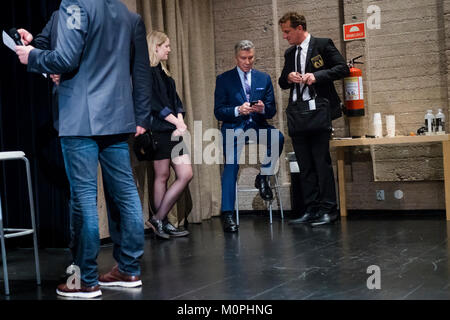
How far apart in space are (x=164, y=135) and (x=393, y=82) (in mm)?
2300

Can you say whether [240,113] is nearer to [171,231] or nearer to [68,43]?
[171,231]

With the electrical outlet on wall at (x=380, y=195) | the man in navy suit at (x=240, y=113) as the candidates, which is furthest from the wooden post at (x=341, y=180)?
the man in navy suit at (x=240, y=113)

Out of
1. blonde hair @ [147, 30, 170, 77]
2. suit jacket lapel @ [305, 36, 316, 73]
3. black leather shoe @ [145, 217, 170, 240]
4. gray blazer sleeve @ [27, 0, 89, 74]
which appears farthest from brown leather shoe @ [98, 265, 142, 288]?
suit jacket lapel @ [305, 36, 316, 73]

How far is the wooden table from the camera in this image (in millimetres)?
5047

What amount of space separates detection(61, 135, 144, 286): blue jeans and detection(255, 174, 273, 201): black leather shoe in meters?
2.46

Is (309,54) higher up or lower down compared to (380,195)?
higher up

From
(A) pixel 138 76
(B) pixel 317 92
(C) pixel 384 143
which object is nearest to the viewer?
(A) pixel 138 76

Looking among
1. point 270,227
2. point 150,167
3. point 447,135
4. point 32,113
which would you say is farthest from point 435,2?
point 32,113

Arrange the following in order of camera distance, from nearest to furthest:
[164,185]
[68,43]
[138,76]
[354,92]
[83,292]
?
[68,43] → [83,292] → [138,76] → [164,185] → [354,92]

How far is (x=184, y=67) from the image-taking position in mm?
5605

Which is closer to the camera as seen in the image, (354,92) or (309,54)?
(309,54)

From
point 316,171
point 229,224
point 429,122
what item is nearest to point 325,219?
point 316,171

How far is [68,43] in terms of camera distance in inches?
105
